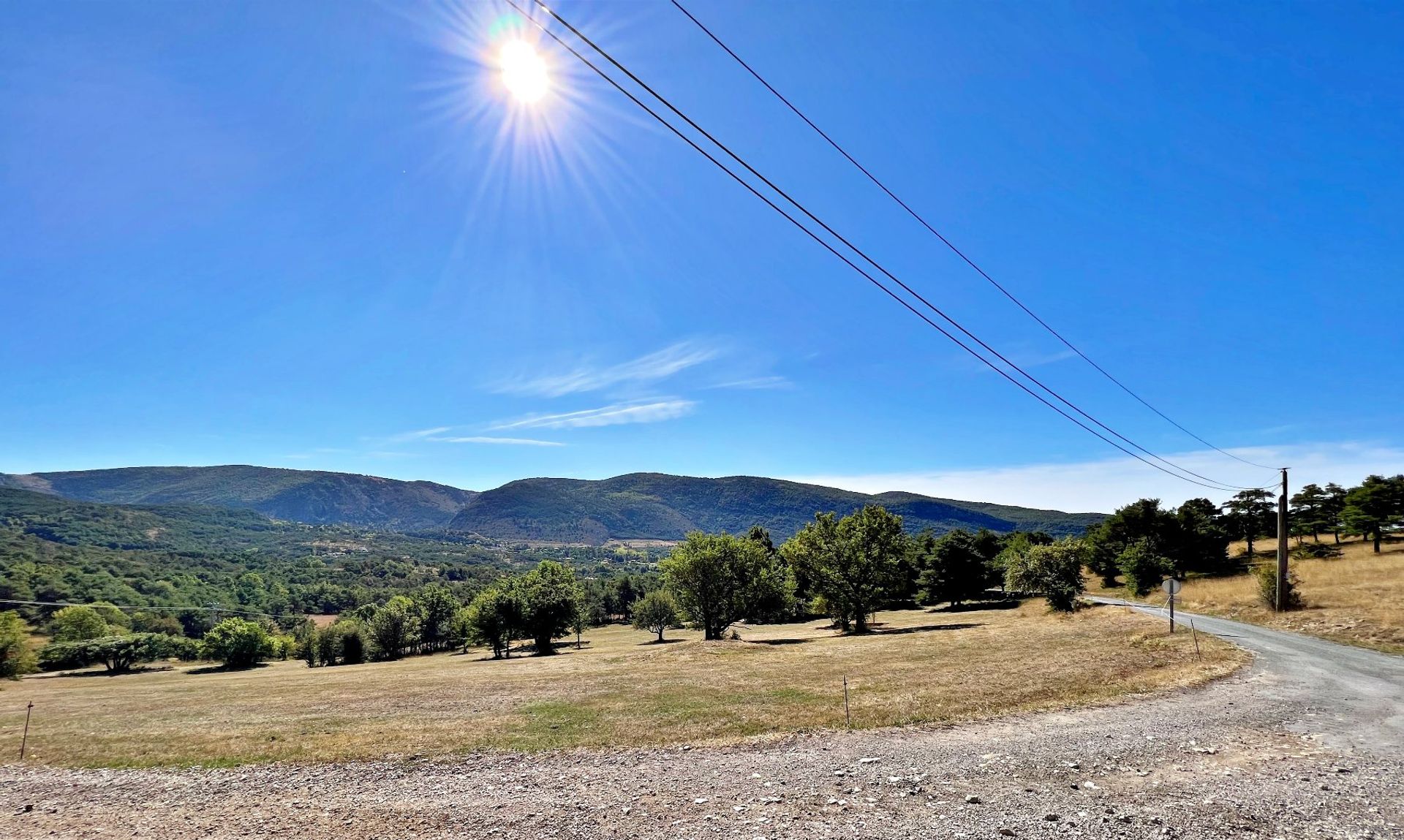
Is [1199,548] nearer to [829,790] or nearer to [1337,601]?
[1337,601]

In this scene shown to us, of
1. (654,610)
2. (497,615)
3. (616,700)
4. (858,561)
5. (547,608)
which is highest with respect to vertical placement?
(858,561)

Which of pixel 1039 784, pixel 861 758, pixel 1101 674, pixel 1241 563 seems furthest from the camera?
pixel 1241 563

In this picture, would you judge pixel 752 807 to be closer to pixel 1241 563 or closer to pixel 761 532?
pixel 761 532

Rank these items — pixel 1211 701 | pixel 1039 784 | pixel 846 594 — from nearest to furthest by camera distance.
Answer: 1. pixel 1039 784
2. pixel 1211 701
3. pixel 846 594

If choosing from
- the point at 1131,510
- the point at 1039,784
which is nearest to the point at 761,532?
the point at 1131,510

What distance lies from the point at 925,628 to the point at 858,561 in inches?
319

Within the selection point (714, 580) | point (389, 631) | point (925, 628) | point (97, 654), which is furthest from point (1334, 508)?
point (97, 654)

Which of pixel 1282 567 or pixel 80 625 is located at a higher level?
pixel 1282 567

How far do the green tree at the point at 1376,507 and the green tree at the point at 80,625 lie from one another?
609 feet

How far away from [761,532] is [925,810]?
84.3 m

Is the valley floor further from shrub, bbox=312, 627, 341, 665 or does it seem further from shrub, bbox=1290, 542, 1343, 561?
shrub, bbox=312, 627, 341, 665

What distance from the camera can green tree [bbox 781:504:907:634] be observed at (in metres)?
50.0

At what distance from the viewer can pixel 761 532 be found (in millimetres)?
93062

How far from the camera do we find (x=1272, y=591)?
3581 cm
